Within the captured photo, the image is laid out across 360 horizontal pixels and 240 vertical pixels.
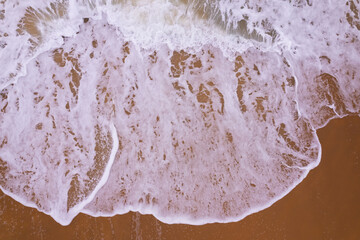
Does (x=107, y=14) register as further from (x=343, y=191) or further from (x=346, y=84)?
(x=343, y=191)

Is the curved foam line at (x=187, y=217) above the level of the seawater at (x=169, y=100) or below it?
below

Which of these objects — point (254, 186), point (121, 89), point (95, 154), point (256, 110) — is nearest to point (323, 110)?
point (256, 110)

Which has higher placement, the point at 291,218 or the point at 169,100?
the point at 169,100

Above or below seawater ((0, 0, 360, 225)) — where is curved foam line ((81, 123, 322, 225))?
below

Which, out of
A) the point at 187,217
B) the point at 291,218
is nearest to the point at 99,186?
the point at 187,217

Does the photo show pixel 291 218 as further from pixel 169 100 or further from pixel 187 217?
pixel 169 100
